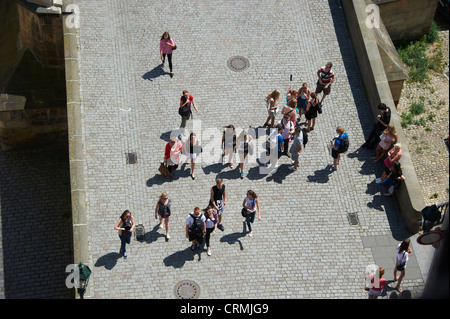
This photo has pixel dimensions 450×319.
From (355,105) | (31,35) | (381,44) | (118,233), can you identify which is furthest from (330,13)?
(118,233)

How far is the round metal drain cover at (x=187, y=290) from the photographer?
62.6ft

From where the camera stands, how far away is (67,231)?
76.7 feet

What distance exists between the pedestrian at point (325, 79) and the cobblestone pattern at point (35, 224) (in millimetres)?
8506

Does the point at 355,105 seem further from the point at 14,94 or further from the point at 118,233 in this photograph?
the point at 14,94

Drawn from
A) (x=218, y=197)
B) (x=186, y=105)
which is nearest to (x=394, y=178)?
(x=218, y=197)

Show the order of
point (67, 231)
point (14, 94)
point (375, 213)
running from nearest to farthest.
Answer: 1. point (375, 213)
2. point (67, 231)
3. point (14, 94)

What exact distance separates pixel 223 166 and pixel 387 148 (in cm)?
459

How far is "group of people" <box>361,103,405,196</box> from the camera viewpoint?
20891 mm

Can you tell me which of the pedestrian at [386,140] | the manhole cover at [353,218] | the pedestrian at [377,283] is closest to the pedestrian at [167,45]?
the pedestrian at [386,140]

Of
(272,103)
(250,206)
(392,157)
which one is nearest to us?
(250,206)

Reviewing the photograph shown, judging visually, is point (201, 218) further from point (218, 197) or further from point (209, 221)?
point (218, 197)

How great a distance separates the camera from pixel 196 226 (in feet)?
62.2
